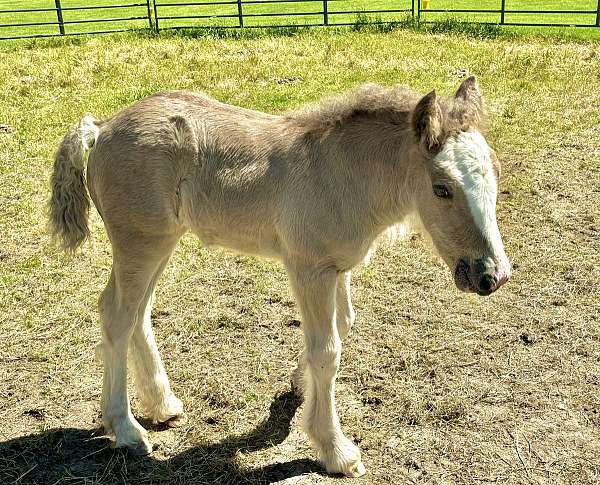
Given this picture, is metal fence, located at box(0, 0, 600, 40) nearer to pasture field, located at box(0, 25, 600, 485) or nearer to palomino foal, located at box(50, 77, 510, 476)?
pasture field, located at box(0, 25, 600, 485)

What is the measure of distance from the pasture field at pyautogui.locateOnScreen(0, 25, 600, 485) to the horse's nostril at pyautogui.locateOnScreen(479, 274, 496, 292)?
751 millimetres

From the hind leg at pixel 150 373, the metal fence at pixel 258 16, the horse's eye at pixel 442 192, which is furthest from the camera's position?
the metal fence at pixel 258 16

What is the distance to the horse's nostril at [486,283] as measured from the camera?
263 centimetres

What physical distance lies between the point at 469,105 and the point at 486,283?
0.77 m

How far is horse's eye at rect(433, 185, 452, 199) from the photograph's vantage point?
8.86 feet

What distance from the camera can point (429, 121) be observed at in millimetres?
2639

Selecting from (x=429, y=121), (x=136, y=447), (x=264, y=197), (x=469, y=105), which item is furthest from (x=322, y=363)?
(x=469, y=105)

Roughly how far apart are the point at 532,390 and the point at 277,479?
1.59 metres

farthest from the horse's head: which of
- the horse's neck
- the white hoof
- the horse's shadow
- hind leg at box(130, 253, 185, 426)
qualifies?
hind leg at box(130, 253, 185, 426)

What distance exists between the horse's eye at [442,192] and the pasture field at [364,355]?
50cm

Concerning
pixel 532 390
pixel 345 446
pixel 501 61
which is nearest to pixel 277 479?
pixel 345 446

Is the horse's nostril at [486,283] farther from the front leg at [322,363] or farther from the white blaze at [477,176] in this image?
the front leg at [322,363]

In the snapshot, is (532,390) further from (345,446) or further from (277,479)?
(277,479)

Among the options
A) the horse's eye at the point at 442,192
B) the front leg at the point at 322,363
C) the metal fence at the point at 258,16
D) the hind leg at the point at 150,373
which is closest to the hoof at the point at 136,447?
the hind leg at the point at 150,373
